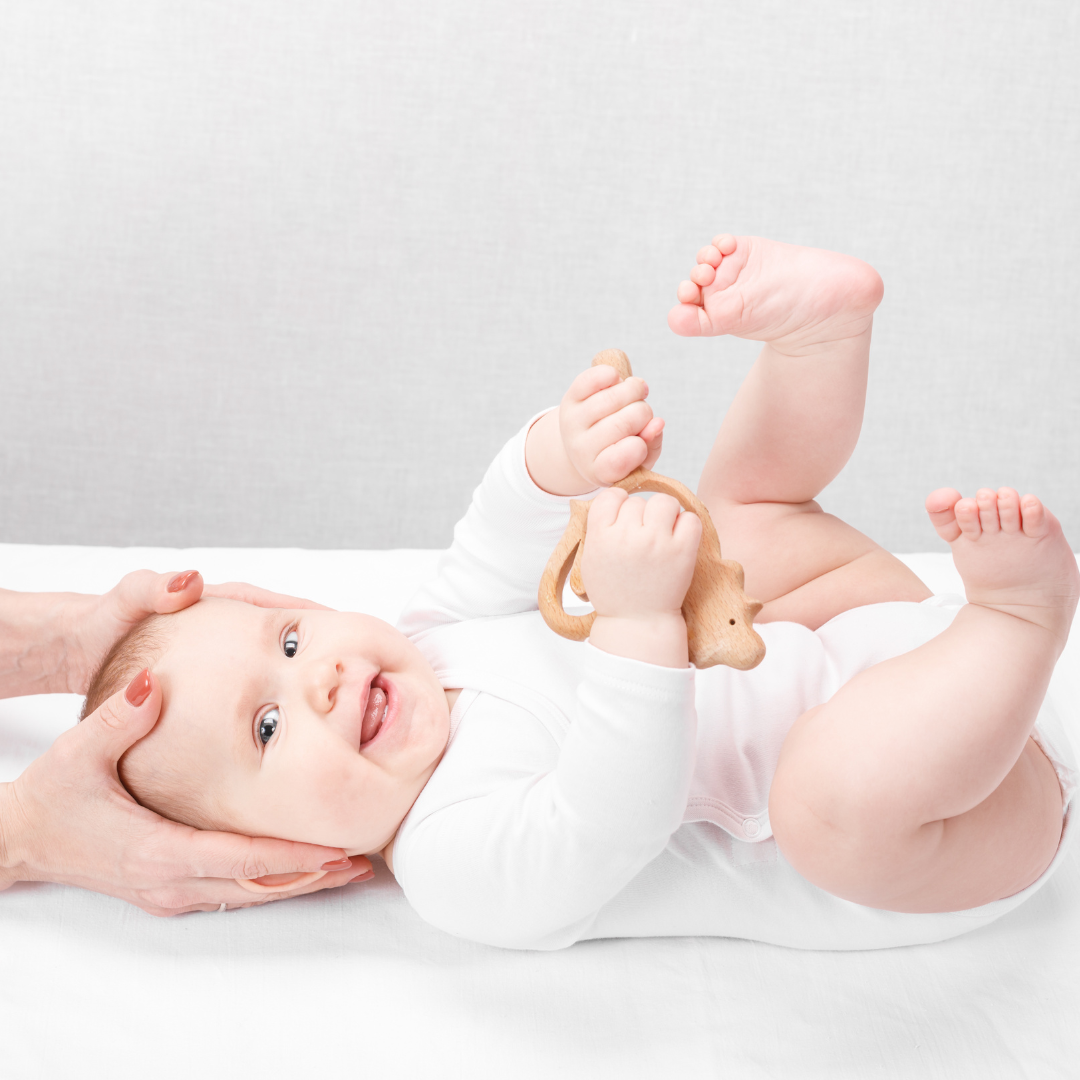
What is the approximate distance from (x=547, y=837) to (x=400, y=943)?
0.23 metres

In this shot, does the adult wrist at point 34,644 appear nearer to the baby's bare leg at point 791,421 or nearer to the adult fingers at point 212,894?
the adult fingers at point 212,894

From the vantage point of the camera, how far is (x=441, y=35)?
1.87 m

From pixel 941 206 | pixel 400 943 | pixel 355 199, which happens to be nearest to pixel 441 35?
pixel 355 199

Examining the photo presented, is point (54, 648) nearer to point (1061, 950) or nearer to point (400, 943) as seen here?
point (400, 943)

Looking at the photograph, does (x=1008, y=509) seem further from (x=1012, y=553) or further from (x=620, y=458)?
(x=620, y=458)

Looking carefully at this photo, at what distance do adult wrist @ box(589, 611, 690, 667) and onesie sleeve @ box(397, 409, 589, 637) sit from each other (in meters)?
0.29

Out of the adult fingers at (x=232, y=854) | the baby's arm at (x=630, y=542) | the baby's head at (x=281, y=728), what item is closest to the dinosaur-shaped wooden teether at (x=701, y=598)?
the baby's arm at (x=630, y=542)

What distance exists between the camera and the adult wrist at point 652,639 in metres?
0.77

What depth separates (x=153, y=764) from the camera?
3.00 ft

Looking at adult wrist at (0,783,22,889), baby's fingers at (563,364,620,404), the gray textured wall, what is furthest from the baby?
the gray textured wall

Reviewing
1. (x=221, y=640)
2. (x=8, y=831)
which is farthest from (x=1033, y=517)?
(x=8, y=831)

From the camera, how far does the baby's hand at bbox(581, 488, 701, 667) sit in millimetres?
759

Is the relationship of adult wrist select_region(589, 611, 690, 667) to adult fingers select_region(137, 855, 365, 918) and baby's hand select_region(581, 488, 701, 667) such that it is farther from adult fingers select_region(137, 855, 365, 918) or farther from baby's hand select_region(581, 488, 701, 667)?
adult fingers select_region(137, 855, 365, 918)

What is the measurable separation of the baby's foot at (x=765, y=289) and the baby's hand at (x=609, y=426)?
84 millimetres
